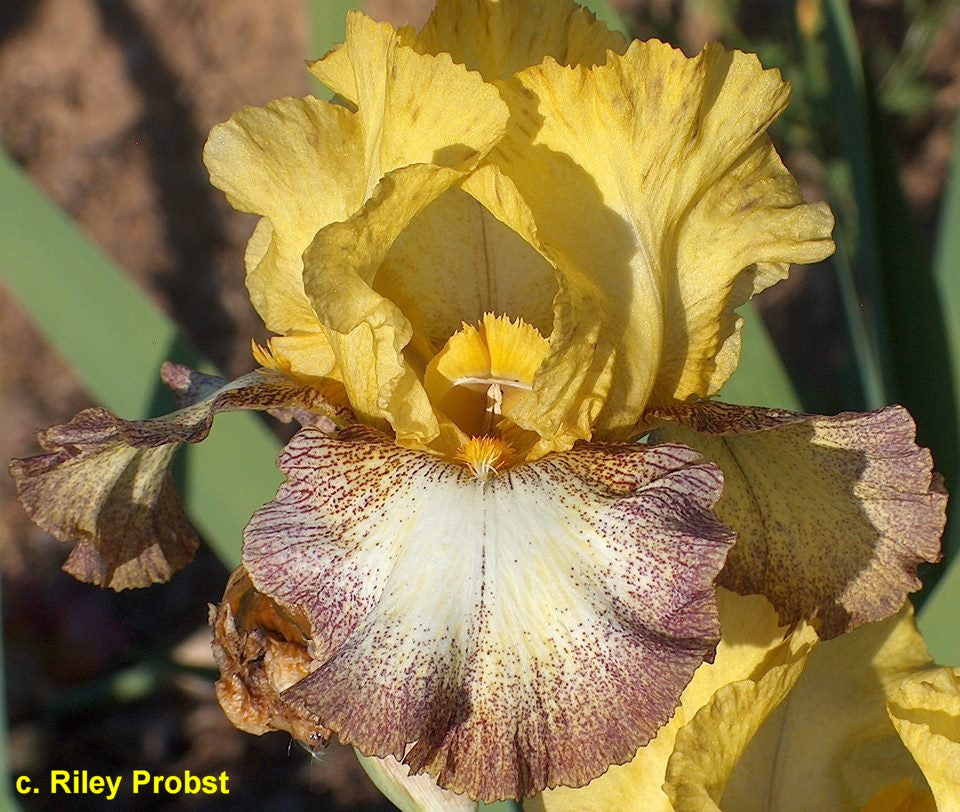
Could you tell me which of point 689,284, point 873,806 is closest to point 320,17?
point 689,284

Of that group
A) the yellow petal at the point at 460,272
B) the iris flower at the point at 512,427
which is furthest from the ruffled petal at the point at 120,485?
the yellow petal at the point at 460,272

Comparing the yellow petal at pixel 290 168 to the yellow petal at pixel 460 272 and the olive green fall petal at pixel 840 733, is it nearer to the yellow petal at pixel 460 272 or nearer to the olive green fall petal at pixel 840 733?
the yellow petal at pixel 460 272

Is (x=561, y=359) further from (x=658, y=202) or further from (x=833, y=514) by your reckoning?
(x=833, y=514)

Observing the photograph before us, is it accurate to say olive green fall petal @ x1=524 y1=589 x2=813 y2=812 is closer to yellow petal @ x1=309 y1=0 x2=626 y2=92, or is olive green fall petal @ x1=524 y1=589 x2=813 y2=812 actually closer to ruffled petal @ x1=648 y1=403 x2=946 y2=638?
ruffled petal @ x1=648 y1=403 x2=946 y2=638

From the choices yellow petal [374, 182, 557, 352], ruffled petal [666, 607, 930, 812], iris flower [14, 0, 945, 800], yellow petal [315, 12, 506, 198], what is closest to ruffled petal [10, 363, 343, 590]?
iris flower [14, 0, 945, 800]

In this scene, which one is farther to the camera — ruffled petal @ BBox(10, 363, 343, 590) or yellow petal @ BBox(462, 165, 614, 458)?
ruffled petal @ BBox(10, 363, 343, 590)

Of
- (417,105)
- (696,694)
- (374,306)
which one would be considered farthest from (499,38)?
(696,694)
